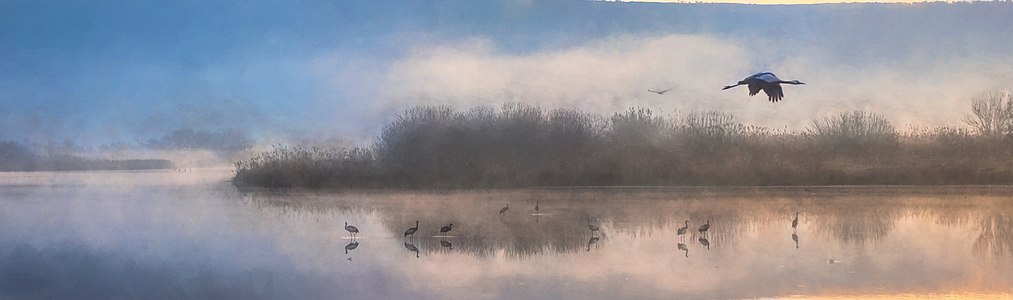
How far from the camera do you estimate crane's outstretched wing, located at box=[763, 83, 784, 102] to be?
160 inches

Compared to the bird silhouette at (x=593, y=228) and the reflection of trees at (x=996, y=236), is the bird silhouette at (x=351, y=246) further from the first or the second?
the reflection of trees at (x=996, y=236)

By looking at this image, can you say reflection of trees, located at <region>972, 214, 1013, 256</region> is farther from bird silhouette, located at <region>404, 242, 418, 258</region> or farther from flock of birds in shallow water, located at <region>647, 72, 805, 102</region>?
bird silhouette, located at <region>404, 242, 418, 258</region>

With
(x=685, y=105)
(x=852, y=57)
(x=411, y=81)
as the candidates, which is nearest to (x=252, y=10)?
(x=411, y=81)

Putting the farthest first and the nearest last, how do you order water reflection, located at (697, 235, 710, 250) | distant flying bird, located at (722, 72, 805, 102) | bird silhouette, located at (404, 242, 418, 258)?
distant flying bird, located at (722, 72, 805, 102)
water reflection, located at (697, 235, 710, 250)
bird silhouette, located at (404, 242, 418, 258)

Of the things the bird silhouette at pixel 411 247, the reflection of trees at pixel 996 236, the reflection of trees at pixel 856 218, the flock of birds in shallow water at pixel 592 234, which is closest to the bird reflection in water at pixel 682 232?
the flock of birds in shallow water at pixel 592 234

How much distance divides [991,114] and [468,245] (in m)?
2.39

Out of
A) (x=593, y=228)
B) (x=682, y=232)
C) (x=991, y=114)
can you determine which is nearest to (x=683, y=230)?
(x=682, y=232)

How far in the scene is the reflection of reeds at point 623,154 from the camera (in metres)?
3.94

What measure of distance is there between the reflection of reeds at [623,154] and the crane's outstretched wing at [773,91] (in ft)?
0.48

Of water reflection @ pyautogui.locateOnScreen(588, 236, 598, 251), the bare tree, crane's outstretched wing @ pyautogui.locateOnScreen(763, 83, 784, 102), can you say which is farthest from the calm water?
crane's outstretched wing @ pyautogui.locateOnScreen(763, 83, 784, 102)

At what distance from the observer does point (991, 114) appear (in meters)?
4.09

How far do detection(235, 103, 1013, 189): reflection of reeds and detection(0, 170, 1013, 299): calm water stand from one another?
0.27ft

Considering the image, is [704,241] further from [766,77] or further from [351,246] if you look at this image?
[351,246]

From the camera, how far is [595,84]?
4.00 metres
